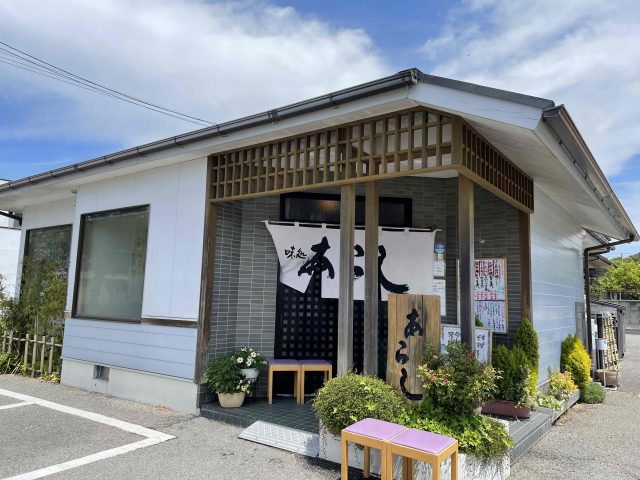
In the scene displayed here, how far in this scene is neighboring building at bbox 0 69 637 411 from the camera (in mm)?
4613

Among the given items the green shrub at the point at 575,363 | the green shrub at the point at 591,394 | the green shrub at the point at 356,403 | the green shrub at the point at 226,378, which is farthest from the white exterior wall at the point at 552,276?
the green shrub at the point at 226,378

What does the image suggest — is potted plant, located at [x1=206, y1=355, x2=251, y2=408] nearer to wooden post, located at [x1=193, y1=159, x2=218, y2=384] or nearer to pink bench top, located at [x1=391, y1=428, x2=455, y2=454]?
wooden post, located at [x1=193, y1=159, x2=218, y2=384]

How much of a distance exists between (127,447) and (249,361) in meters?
1.86

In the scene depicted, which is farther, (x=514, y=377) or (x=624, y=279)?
(x=624, y=279)

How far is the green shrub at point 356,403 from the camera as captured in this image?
4.16 m

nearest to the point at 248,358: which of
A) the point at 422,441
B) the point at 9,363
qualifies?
the point at 422,441

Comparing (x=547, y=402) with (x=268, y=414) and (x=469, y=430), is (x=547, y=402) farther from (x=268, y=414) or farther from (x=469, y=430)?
(x=268, y=414)

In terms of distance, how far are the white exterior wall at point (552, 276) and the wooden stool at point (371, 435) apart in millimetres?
3871

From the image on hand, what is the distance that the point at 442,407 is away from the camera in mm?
4184

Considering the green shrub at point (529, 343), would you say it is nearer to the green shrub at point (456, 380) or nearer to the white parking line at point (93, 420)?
the green shrub at point (456, 380)

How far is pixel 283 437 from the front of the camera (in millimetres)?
4988

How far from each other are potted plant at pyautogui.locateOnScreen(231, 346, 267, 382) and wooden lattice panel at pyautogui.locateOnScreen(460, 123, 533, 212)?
3.96m

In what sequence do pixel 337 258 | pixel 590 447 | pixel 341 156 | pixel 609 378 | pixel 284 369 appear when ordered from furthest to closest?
pixel 609 378, pixel 337 258, pixel 284 369, pixel 590 447, pixel 341 156

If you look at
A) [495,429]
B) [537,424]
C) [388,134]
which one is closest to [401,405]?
[495,429]
